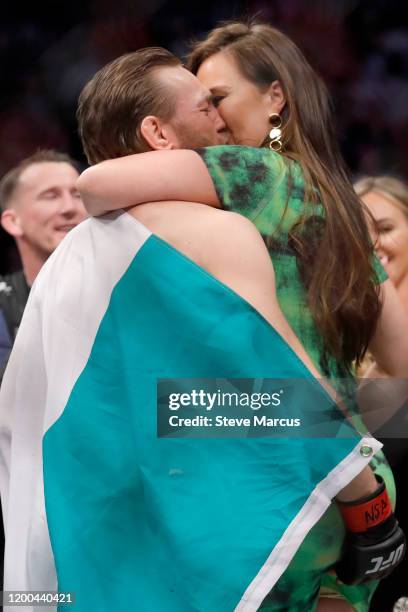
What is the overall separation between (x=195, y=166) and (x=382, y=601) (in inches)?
41.9

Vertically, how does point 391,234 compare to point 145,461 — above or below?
above

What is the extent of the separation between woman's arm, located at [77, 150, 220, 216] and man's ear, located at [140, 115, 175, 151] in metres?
0.10

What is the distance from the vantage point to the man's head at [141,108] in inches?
51.9

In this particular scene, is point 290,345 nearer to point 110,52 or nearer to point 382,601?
point 382,601

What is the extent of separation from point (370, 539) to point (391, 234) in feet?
3.39

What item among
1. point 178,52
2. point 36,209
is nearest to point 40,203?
point 36,209

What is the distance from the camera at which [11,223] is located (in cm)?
237

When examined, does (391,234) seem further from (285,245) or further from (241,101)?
(285,245)

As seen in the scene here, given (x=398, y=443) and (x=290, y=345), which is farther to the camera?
(x=398, y=443)

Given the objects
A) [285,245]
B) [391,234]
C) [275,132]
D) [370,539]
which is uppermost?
[275,132]

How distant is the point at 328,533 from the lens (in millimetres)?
1218

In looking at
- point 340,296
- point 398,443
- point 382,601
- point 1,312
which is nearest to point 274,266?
point 340,296

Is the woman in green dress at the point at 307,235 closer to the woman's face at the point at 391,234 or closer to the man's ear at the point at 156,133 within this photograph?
the man's ear at the point at 156,133

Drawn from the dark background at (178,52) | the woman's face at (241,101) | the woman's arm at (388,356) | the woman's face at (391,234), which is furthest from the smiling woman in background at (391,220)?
the woman's face at (241,101)
